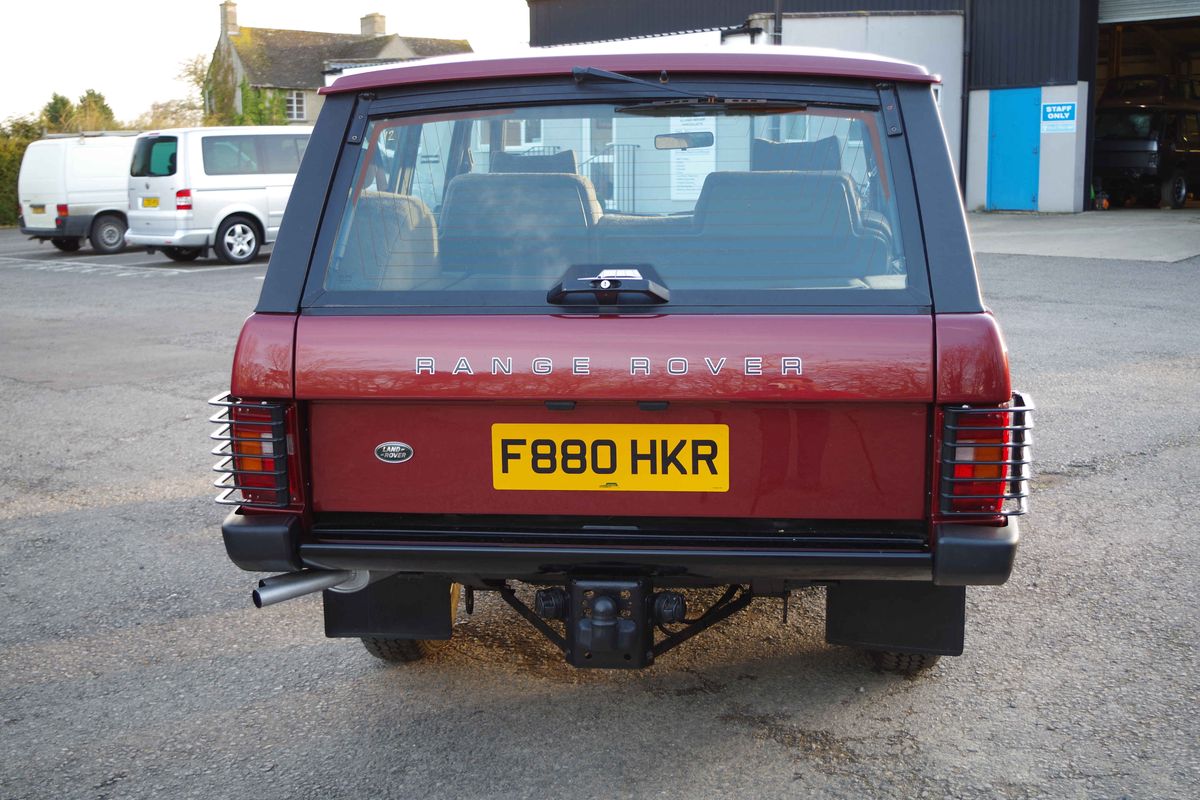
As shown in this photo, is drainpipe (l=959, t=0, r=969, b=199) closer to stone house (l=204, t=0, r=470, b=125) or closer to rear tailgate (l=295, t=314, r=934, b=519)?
rear tailgate (l=295, t=314, r=934, b=519)

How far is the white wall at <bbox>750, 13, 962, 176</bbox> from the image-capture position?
82.5 feet

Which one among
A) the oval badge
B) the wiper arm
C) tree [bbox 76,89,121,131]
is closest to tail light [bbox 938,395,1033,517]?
the wiper arm

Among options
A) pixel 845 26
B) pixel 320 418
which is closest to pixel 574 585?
pixel 320 418

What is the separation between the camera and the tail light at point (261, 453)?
2926 mm

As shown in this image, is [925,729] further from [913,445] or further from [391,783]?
[391,783]

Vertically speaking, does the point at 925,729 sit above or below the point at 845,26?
below

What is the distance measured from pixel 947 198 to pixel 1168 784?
1.60m

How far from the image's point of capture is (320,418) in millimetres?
2949

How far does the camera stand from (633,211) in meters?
3.05

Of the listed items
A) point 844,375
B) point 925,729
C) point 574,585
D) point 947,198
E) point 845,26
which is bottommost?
point 925,729

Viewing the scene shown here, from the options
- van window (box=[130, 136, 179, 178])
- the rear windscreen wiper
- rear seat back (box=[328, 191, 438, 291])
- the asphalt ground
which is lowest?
the asphalt ground

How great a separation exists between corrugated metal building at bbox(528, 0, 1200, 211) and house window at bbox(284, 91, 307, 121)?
122 feet

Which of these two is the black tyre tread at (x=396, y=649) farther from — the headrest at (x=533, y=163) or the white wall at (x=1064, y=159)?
the white wall at (x=1064, y=159)

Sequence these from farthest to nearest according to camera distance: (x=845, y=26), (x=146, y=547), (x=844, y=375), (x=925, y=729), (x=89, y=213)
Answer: (x=845, y=26), (x=89, y=213), (x=146, y=547), (x=925, y=729), (x=844, y=375)
